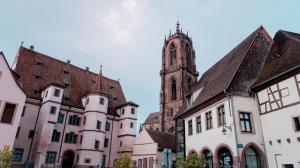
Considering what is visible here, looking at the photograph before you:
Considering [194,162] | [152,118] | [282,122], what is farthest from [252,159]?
[152,118]

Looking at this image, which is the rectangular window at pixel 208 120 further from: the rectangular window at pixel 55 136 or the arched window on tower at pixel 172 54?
the arched window on tower at pixel 172 54

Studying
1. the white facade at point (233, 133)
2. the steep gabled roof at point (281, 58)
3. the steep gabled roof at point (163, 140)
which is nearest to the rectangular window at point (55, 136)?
the steep gabled roof at point (163, 140)

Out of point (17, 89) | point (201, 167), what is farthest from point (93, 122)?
point (201, 167)

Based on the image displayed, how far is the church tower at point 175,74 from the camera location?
46719mm

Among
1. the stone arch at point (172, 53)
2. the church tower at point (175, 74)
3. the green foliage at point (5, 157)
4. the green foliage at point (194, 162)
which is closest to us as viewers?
the green foliage at point (5, 157)

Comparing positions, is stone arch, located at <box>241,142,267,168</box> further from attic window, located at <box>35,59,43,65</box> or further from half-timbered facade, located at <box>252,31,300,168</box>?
attic window, located at <box>35,59,43,65</box>

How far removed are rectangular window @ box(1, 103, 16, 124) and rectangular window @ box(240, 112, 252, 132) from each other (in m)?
20.0

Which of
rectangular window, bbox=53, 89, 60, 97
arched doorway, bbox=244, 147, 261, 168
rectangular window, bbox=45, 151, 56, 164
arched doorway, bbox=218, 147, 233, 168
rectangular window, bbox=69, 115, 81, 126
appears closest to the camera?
arched doorway, bbox=244, 147, 261, 168

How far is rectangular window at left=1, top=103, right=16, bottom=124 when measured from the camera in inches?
801

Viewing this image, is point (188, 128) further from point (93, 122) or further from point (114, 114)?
point (114, 114)

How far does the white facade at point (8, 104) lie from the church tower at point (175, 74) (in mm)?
28893

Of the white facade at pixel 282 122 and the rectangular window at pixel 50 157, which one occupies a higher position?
the white facade at pixel 282 122

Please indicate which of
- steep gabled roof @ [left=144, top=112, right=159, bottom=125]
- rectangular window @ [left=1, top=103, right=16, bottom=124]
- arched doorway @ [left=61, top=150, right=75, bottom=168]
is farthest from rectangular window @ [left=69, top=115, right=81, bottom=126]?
steep gabled roof @ [left=144, top=112, right=159, bottom=125]

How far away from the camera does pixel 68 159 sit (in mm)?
33312
